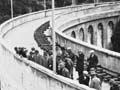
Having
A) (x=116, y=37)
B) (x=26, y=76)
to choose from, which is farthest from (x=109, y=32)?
(x=26, y=76)

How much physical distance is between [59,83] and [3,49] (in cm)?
849

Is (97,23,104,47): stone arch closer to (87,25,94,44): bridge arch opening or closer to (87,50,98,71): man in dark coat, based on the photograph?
(87,25,94,44): bridge arch opening

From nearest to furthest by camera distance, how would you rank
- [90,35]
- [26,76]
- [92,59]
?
1. [92,59]
2. [26,76]
3. [90,35]

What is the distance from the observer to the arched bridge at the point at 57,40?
2050 centimetres

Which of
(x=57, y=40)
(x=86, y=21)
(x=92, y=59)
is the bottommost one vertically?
(x=86, y=21)

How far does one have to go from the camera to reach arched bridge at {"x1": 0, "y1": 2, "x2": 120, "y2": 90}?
67.3 feet

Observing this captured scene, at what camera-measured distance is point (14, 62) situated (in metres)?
24.1

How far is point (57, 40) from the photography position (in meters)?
34.5

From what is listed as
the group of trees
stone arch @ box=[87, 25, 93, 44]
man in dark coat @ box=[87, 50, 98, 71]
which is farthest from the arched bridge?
the group of trees

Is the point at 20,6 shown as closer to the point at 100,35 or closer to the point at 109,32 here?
the point at 109,32

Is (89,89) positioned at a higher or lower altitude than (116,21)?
higher

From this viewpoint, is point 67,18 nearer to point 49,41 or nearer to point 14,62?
point 49,41

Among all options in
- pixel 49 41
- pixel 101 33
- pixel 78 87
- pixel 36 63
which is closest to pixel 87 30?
pixel 101 33

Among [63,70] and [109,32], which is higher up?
[63,70]
